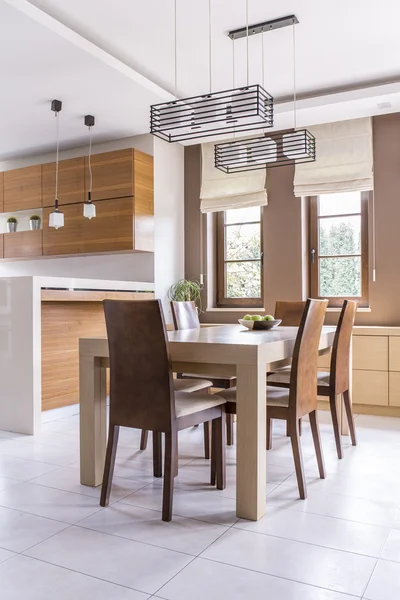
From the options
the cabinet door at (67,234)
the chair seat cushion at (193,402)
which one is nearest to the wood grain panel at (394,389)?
the chair seat cushion at (193,402)

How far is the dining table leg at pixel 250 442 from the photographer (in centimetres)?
229

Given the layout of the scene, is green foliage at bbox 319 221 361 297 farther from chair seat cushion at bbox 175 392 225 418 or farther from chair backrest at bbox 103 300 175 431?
chair backrest at bbox 103 300 175 431

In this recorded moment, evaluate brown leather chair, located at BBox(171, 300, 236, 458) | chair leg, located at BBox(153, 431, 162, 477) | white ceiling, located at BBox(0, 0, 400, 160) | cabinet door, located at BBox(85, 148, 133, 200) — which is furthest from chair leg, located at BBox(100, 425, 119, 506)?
cabinet door, located at BBox(85, 148, 133, 200)

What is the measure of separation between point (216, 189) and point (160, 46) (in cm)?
199

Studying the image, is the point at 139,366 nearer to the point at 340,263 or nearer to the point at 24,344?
the point at 24,344

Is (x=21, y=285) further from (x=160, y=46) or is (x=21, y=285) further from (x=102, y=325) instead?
(x=160, y=46)

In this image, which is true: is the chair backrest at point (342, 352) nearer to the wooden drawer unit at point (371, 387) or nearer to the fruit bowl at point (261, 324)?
the fruit bowl at point (261, 324)

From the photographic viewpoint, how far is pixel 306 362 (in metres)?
2.68

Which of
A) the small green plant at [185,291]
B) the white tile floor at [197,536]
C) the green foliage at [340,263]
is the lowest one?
the white tile floor at [197,536]

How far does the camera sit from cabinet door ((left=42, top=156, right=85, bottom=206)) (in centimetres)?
540

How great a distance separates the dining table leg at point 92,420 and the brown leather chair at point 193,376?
67cm

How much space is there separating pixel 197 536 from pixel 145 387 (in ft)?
2.11

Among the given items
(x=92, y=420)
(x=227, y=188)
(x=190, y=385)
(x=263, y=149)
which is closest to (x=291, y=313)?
(x=263, y=149)

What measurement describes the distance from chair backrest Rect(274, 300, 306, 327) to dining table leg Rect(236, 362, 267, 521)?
1.95m
